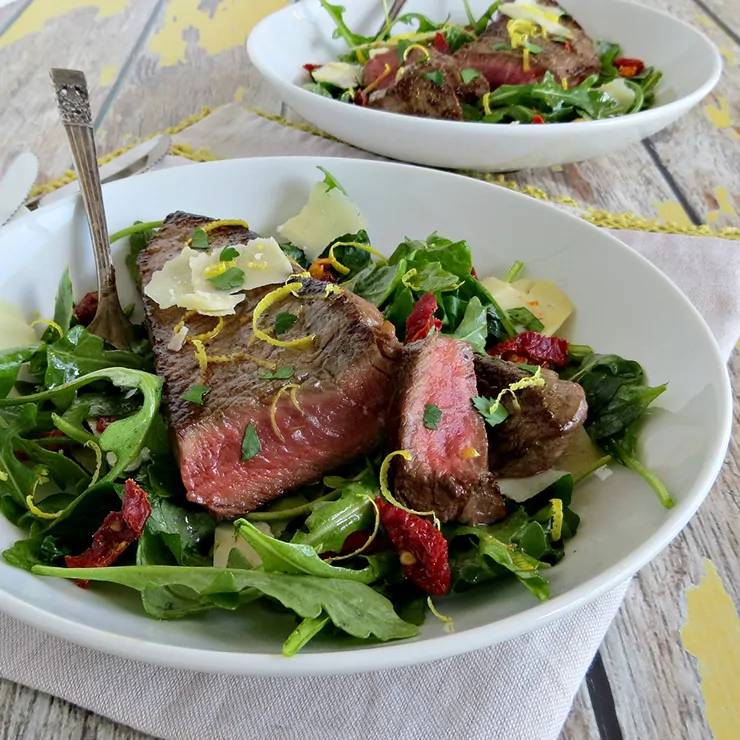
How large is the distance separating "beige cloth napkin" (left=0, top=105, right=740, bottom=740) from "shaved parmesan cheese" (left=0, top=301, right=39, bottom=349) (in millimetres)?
733

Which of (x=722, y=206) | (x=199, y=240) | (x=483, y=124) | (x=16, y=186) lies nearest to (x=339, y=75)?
(x=483, y=124)

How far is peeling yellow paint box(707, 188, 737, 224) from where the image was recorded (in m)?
3.05

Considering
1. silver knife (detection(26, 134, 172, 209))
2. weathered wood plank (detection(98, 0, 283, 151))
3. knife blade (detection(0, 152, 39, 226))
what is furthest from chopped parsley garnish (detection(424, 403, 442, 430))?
weathered wood plank (detection(98, 0, 283, 151))

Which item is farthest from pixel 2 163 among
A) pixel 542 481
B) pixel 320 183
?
pixel 542 481

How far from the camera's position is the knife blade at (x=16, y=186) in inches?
101

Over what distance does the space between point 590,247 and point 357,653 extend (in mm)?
1442

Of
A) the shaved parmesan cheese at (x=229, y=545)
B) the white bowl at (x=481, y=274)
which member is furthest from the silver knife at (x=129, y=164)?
the shaved parmesan cheese at (x=229, y=545)

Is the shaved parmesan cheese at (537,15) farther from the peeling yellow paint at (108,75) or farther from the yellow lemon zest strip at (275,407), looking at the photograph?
the yellow lemon zest strip at (275,407)

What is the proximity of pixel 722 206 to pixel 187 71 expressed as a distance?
9.90ft

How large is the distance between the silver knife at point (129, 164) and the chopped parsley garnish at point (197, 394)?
1.50 meters

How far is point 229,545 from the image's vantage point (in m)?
1.58

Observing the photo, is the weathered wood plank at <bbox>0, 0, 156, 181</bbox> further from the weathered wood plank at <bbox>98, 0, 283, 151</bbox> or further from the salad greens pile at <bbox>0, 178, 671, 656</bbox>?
the salad greens pile at <bbox>0, 178, 671, 656</bbox>

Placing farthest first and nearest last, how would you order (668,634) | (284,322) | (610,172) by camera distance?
1. (610,172)
2. (284,322)
3. (668,634)

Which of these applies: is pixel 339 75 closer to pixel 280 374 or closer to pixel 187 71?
pixel 187 71
